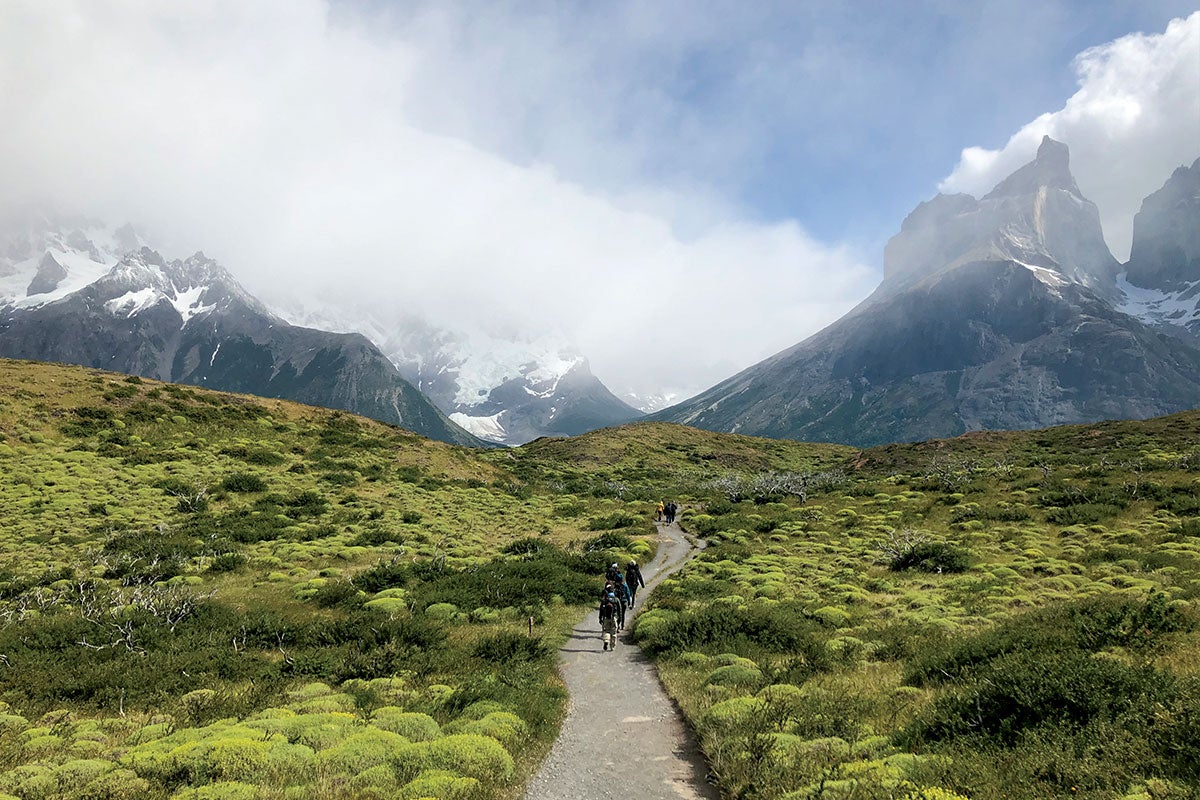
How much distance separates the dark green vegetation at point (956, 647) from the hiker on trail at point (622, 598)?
90 cm

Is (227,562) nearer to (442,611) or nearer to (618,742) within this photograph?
(442,611)

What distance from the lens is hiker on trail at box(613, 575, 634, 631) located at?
20.8 meters

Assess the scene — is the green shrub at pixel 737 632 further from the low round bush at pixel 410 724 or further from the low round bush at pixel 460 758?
the low round bush at pixel 460 758

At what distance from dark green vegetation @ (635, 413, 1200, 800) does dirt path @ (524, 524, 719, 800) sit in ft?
1.91

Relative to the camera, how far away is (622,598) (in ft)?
74.3

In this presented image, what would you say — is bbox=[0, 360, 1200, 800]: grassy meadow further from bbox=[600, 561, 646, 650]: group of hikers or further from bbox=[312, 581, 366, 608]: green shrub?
bbox=[600, 561, 646, 650]: group of hikers

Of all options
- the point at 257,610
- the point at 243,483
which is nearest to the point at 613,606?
the point at 257,610

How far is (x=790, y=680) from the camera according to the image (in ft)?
45.6

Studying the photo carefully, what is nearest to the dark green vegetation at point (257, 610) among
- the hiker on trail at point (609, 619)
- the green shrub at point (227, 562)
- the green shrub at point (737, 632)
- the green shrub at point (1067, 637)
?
the green shrub at point (227, 562)

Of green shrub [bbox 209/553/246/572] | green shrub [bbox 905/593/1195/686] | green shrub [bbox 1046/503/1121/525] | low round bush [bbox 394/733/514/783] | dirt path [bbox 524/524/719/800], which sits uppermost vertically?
green shrub [bbox 1046/503/1121/525]

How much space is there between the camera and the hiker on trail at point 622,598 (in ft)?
68.4

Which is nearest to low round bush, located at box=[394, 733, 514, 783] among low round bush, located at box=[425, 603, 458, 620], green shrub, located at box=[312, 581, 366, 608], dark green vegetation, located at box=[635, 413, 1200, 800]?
dark green vegetation, located at box=[635, 413, 1200, 800]

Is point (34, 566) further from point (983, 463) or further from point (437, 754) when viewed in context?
point (983, 463)

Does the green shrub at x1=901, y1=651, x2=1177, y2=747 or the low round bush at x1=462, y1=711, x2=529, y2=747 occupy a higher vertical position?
the green shrub at x1=901, y1=651, x2=1177, y2=747
